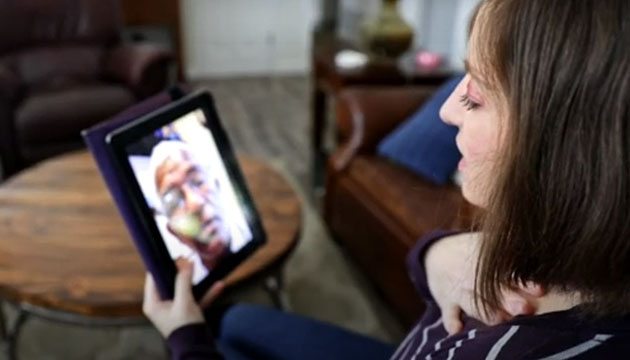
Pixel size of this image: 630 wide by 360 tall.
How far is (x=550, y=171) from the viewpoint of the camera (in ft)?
1.75

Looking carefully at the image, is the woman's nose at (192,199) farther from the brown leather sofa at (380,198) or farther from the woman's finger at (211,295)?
the brown leather sofa at (380,198)

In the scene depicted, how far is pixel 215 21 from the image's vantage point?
4.52 m

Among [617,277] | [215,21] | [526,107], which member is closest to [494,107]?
[526,107]

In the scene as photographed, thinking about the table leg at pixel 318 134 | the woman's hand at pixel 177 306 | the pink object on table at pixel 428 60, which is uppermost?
the pink object on table at pixel 428 60

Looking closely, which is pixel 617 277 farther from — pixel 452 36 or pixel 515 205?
pixel 452 36

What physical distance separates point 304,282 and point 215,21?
283cm

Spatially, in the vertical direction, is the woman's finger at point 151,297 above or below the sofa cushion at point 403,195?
above

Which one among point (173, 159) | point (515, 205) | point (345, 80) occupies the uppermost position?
point (515, 205)

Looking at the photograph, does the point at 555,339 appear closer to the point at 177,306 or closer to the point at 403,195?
the point at 177,306

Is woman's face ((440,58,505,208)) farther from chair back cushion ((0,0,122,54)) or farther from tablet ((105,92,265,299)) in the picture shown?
chair back cushion ((0,0,122,54))

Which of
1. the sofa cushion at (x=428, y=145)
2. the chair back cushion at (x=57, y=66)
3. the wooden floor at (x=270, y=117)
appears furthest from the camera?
the wooden floor at (x=270, y=117)

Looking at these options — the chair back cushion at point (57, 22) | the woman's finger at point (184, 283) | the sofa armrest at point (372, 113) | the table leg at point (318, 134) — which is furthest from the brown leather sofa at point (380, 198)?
the chair back cushion at point (57, 22)

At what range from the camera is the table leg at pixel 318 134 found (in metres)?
2.76

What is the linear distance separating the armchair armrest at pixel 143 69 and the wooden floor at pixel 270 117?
0.44m
